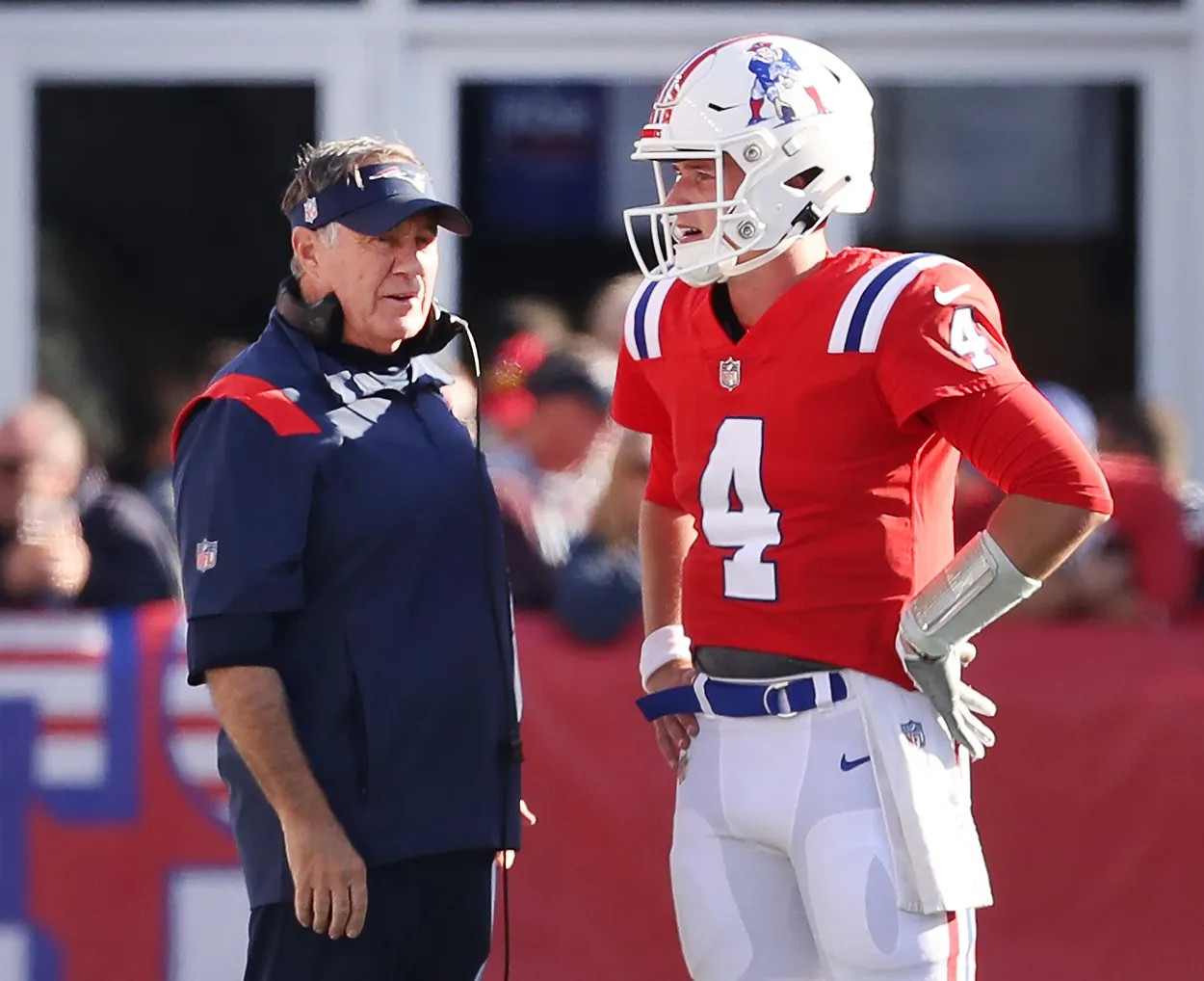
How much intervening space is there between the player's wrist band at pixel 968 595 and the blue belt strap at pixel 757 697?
0.19 metres

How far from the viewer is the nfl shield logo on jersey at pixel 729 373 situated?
11.2 ft

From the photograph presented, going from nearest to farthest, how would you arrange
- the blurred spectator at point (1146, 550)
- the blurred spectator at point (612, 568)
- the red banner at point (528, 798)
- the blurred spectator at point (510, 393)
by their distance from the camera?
the red banner at point (528, 798), the blurred spectator at point (612, 568), the blurred spectator at point (1146, 550), the blurred spectator at point (510, 393)

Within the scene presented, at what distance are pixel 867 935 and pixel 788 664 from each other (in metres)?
0.43

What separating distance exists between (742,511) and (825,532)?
14cm

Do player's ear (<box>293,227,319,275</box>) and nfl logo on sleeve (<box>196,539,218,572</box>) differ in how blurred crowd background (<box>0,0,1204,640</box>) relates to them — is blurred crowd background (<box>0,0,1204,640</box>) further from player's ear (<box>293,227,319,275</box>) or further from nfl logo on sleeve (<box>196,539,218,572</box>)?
nfl logo on sleeve (<box>196,539,218,572</box>)

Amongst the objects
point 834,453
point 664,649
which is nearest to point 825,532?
point 834,453

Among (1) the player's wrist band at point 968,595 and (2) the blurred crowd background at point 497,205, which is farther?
(2) the blurred crowd background at point 497,205

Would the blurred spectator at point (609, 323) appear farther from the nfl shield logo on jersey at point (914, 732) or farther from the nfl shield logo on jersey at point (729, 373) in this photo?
the nfl shield logo on jersey at point (914, 732)

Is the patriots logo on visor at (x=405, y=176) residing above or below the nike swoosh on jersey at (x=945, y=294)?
above

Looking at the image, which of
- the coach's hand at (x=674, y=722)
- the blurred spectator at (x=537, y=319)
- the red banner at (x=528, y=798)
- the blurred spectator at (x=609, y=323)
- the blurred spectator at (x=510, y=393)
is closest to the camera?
the coach's hand at (x=674, y=722)

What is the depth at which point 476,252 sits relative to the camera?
7.60m

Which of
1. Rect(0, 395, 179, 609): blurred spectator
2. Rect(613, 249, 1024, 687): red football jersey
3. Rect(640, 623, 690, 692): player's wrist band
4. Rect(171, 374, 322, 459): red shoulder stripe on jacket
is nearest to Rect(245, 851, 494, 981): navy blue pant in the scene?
Rect(640, 623, 690, 692): player's wrist band

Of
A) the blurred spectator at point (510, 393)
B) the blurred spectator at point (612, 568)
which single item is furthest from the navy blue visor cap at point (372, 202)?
the blurred spectator at point (510, 393)

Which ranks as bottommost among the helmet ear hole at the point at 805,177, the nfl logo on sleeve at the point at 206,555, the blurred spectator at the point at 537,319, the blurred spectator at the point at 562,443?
the nfl logo on sleeve at the point at 206,555
